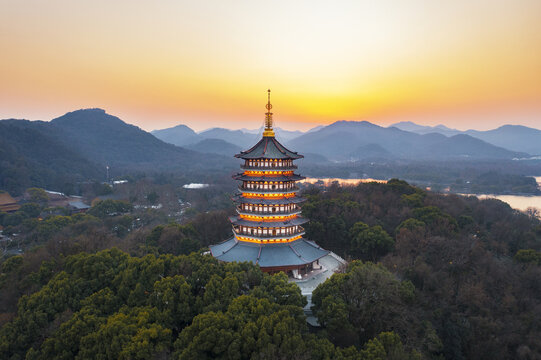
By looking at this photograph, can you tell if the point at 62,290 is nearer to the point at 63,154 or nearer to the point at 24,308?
the point at 24,308

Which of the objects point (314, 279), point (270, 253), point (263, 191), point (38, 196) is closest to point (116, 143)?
point (38, 196)

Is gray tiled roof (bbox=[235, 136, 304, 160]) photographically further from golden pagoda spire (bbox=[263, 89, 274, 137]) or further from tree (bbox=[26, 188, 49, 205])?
tree (bbox=[26, 188, 49, 205])

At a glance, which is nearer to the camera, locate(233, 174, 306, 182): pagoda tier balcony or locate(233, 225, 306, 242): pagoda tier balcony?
locate(233, 174, 306, 182): pagoda tier balcony

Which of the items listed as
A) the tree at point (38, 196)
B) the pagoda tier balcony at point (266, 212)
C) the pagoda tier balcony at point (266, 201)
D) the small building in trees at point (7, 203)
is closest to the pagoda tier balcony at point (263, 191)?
the pagoda tier balcony at point (266, 201)

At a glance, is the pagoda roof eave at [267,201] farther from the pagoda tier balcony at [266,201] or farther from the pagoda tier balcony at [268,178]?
the pagoda tier balcony at [268,178]

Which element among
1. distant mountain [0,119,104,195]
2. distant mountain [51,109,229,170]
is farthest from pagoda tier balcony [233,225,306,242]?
distant mountain [51,109,229,170]
